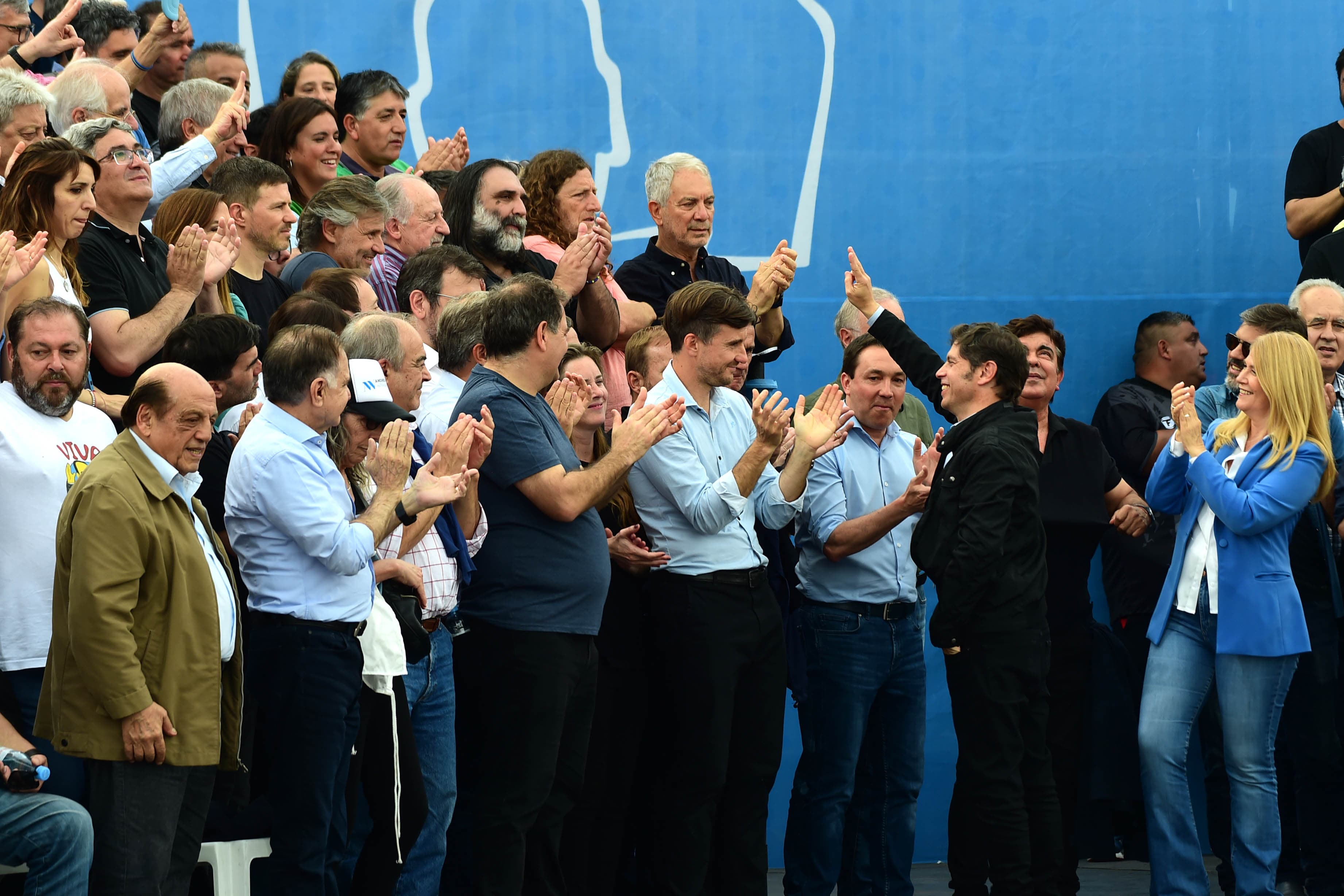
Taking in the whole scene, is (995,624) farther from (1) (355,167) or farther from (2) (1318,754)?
(1) (355,167)

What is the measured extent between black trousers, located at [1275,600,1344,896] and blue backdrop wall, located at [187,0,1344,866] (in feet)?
4.00

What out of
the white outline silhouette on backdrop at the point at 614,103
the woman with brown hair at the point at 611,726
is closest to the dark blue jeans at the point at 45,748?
the woman with brown hair at the point at 611,726

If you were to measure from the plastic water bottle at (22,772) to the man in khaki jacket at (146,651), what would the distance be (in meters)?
0.06

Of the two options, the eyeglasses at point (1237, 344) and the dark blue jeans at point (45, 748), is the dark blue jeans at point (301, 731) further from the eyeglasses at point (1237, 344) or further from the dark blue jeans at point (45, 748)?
the eyeglasses at point (1237, 344)

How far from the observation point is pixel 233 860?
3.70 metres

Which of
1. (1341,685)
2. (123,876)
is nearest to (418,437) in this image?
(123,876)

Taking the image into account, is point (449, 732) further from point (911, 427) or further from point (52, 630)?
point (911, 427)

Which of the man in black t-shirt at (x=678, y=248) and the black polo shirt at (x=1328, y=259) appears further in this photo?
the black polo shirt at (x=1328, y=259)

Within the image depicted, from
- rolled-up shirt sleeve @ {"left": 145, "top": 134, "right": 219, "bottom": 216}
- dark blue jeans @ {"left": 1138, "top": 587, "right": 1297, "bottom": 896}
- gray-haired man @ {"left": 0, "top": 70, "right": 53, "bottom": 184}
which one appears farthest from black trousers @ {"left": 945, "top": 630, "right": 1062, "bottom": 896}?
gray-haired man @ {"left": 0, "top": 70, "right": 53, "bottom": 184}

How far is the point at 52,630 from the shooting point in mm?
3307

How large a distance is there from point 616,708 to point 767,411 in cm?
96

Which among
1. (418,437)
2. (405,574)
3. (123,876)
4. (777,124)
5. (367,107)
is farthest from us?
(777,124)

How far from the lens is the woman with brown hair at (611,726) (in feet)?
15.0

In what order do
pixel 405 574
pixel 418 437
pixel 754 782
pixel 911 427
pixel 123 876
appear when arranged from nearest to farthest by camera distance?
pixel 123 876 < pixel 405 574 < pixel 418 437 < pixel 754 782 < pixel 911 427
